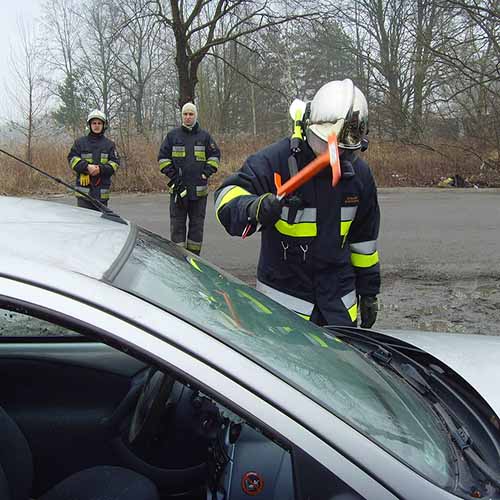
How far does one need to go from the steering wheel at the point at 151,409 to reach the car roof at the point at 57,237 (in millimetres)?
487

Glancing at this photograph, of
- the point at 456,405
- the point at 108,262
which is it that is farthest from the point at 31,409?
the point at 456,405

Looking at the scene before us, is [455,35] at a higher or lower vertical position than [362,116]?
higher

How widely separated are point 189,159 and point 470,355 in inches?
204

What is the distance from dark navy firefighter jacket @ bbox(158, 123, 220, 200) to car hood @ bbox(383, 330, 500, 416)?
4.67 m

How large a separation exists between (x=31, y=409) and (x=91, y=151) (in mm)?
5307

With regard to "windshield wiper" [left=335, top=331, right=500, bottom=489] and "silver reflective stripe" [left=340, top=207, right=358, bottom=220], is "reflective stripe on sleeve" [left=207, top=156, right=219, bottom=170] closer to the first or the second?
"silver reflective stripe" [left=340, top=207, right=358, bottom=220]

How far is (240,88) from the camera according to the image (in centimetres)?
2639

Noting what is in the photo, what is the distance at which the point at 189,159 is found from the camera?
666 cm

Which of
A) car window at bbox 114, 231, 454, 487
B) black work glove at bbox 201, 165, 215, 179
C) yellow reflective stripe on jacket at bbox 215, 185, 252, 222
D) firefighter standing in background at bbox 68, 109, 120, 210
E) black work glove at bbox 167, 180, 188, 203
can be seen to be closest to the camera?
car window at bbox 114, 231, 454, 487

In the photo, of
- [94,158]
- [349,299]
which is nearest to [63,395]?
[349,299]

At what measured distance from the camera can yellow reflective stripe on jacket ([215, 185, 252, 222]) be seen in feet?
7.74

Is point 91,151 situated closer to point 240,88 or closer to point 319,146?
point 319,146

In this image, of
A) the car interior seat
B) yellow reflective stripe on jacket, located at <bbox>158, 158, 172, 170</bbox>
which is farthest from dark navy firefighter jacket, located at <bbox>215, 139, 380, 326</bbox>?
yellow reflective stripe on jacket, located at <bbox>158, 158, 172, 170</bbox>

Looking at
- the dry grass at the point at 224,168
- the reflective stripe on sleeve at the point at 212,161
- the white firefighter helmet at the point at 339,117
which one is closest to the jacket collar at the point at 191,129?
the reflective stripe on sleeve at the point at 212,161
